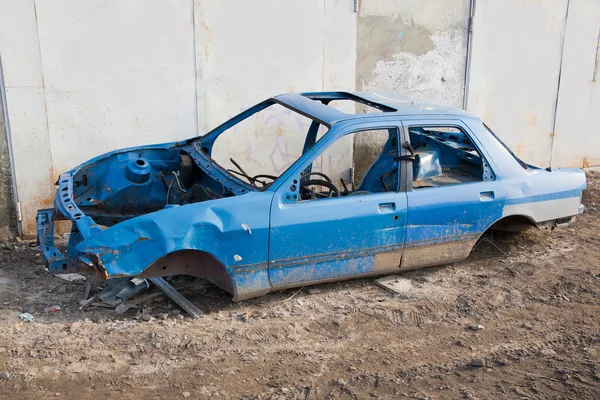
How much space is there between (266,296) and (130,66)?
305 cm

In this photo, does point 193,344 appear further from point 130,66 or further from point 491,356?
point 130,66

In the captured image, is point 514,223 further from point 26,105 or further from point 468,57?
point 26,105

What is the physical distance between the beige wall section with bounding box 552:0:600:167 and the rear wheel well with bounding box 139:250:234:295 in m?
6.82

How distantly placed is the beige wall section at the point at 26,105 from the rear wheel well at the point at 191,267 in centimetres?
250

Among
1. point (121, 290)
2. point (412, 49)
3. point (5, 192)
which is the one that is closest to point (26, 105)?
point (5, 192)

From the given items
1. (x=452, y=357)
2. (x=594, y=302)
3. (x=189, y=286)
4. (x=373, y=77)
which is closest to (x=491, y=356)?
(x=452, y=357)

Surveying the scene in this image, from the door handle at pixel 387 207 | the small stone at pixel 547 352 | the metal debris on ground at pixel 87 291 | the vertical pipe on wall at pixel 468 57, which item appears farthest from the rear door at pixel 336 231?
the vertical pipe on wall at pixel 468 57

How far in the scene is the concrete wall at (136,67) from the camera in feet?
20.1

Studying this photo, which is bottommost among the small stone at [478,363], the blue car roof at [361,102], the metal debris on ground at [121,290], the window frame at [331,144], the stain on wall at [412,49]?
the small stone at [478,363]

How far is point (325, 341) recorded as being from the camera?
14.3ft

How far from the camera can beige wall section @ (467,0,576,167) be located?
28.1ft

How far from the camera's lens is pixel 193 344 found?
4.20 m

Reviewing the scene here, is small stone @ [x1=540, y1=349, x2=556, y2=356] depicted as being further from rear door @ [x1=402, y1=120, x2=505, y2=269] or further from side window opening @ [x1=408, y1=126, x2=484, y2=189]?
side window opening @ [x1=408, y1=126, x2=484, y2=189]

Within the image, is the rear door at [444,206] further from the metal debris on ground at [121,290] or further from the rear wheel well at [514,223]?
the metal debris on ground at [121,290]
